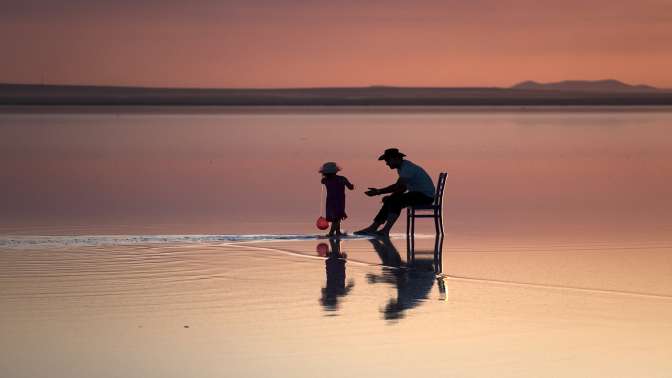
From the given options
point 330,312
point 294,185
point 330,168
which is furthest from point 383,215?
point 294,185

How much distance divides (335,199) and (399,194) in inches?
29.8

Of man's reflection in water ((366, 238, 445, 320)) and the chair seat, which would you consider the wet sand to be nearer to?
man's reflection in water ((366, 238, 445, 320))

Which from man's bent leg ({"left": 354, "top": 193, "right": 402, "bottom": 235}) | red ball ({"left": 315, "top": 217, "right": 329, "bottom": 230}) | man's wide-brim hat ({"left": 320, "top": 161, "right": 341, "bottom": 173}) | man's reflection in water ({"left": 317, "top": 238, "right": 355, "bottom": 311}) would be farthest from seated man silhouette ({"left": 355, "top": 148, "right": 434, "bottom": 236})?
man's reflection in water ({"left": 317, "top": 238, "right": 355, "bottom": 311})

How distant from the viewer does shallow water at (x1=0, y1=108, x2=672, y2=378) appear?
25.3 ft

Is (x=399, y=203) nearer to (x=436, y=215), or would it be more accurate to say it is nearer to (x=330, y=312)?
(x=436, y=215)

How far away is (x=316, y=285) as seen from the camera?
10.5m

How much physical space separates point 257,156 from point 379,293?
2420cm

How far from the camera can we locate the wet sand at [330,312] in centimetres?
756

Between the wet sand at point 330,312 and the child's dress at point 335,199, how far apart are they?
1449 millimetres

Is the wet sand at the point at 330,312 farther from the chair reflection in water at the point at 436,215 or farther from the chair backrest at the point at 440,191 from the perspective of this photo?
the chair backrest at the point at 440,191

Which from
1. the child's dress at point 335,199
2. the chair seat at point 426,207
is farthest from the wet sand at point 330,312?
the chair seat at point 426,207

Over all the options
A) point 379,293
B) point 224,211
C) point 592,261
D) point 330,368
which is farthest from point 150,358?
point 224,211

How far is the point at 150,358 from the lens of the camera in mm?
7668

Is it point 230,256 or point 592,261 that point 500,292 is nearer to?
point 592,261
